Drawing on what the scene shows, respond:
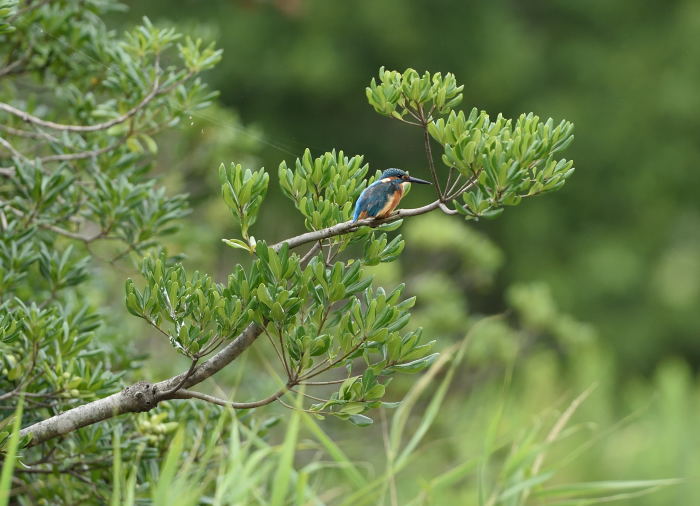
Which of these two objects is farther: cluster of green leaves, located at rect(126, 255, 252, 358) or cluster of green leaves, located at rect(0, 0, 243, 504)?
cluster of green leaves, located at rect(0, 0, 243, 504)

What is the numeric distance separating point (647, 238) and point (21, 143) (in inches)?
375

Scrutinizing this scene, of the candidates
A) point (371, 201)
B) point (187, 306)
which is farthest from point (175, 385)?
point (371, 201)

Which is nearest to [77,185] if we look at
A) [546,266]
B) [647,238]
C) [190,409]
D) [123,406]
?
[190,409]

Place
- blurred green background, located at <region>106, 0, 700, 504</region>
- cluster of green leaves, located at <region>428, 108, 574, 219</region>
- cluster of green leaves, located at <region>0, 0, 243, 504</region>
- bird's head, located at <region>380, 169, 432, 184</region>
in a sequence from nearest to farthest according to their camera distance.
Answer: cluster of green leaves, located at <region>428, 108, 574, 219</region> → bird's head, located at <region>380, 169, 432, 184</region> → cluster of green leaves, located at <region>0, 0, 243, 504</region> → blurred green background, located at <region>106, 0, 700, 504</region>

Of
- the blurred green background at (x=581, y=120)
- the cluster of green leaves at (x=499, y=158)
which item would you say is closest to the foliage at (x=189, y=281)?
the cluster of green leaves at (x=499, y=158)

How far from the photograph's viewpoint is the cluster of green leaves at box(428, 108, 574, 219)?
1.83 metres

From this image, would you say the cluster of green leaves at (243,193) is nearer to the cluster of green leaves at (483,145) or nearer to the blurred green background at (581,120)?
the cluster of green leaves at (483,145)

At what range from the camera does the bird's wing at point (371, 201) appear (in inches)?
73.8

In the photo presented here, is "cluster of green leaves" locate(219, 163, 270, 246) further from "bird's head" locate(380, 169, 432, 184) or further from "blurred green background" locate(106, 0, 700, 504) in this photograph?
"blurred green background" locate(106, 0, 700, 504)

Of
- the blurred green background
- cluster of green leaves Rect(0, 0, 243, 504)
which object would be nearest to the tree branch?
cluster of green leaves Rect(0, 0, 243, 504)

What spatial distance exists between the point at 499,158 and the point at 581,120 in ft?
31.2

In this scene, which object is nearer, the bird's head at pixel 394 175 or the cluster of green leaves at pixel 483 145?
the cluster of green leaves at pixel 483 145

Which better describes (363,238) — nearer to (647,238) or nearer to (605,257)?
(605,257)

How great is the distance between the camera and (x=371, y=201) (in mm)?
1882
